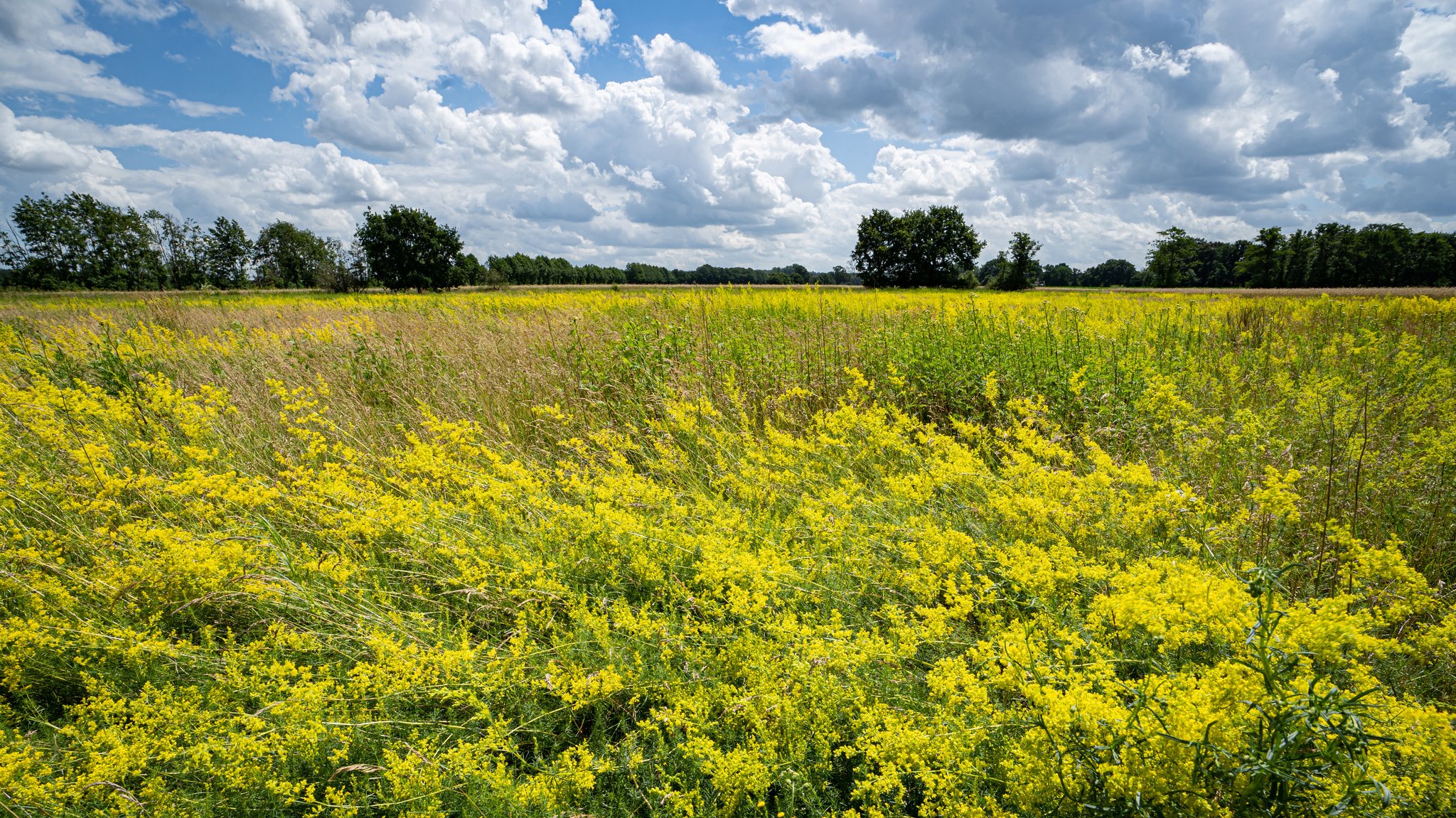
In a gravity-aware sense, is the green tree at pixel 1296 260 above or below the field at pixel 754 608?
above

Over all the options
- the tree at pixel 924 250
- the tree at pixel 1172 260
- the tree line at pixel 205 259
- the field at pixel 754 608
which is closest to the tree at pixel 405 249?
the tree line at pixel 205 259

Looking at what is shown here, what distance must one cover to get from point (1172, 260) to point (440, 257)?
76.2 m

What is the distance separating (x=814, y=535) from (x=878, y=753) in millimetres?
1317

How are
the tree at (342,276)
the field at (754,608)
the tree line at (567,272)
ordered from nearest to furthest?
1. the field at (754,608)
2. the tree at (342,276)
3. the tree line at (567,272)

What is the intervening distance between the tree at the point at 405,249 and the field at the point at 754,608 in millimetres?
50513

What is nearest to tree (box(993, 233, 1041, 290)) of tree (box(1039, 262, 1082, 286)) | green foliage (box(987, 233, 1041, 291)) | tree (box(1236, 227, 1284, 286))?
green foliage (box(987, 233, 1041, 291))

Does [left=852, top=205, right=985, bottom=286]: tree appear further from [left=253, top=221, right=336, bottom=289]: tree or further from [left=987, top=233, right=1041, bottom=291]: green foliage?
[left=253, top=221, right=336, bottom=289]: tree

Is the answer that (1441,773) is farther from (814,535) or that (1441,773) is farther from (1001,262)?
(1001,262)

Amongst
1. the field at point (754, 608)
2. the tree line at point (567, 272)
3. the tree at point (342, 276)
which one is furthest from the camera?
the tree line at point (567, 272)

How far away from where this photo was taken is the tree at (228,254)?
57.0m

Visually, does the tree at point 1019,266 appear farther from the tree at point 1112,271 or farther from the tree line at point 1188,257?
the tree at point 1112,271

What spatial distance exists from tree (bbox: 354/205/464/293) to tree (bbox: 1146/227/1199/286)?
7427cm

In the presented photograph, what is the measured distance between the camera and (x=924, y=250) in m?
56.4

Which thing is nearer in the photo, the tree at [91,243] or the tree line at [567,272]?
the tree at [91,243]
